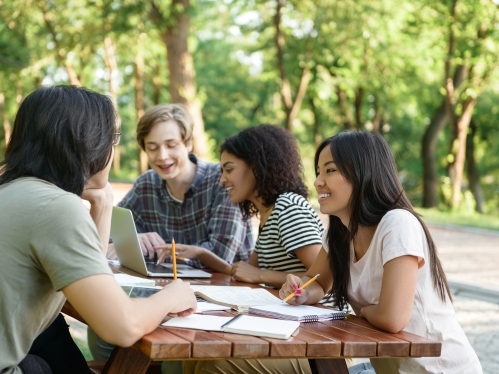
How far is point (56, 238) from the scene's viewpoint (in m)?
1.82

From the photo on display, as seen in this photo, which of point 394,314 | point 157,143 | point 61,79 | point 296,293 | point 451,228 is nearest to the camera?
point 394,314

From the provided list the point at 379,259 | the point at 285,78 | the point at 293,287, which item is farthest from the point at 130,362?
the point at 285,78

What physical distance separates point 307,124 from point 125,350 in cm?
3008

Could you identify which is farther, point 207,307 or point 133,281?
point 133,281

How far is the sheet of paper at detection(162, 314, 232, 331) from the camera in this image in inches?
80.4

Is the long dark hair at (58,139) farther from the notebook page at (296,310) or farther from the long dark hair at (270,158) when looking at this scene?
the long dark hair at (270,158)

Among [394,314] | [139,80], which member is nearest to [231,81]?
[139,80]

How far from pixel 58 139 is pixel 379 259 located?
116 centimetres

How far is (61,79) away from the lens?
26297 millimetres

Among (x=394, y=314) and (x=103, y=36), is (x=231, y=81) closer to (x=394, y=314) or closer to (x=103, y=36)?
(x=103, y=36)

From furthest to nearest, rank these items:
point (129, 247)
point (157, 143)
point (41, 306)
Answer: point (157, 143) → point (129, 247) → point (41, 306)

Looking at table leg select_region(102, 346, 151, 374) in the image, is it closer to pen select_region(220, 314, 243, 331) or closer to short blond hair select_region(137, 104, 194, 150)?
pen select_region(220, 314, 243, 331)

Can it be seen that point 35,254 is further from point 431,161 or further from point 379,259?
point 431,161

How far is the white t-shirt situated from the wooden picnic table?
0.54 feet
